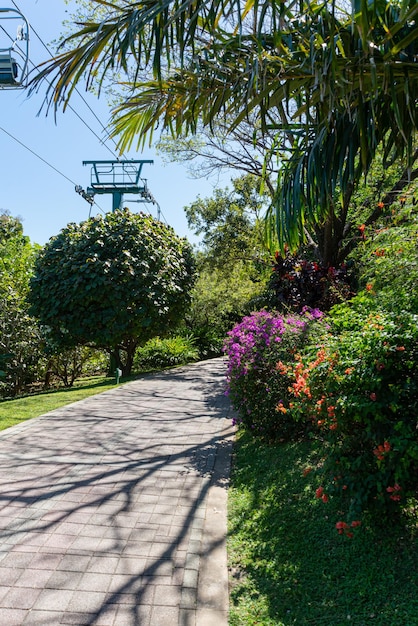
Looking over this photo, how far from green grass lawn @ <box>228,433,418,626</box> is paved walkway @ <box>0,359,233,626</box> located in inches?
7.2

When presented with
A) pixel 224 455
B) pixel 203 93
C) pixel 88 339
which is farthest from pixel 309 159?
pixel 88 339

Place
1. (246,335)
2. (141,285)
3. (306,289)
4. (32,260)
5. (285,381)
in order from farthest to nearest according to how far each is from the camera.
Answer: (32,260), (141,285), (306,289), (246,335), (285,381)

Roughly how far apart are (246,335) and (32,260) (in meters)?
10.0

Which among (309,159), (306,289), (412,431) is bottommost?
(412,431)

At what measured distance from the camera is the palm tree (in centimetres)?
293

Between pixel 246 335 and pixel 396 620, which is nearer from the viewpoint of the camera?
pixel 396 620

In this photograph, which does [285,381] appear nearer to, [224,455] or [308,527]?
[224,455]

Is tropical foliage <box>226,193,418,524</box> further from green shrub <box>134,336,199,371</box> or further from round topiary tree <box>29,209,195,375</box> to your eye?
green shrub <box>134,336,199,371</box>

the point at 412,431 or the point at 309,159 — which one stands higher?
the point at 309,159

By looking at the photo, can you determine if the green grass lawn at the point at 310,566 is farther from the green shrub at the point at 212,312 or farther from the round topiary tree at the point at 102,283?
the green shrub at the point at 212,312

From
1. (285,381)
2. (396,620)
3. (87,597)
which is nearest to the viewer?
(396,620)

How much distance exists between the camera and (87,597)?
281cm

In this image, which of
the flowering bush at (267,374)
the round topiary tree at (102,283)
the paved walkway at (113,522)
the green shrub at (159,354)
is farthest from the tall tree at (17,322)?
the flowering bush at (267,374)

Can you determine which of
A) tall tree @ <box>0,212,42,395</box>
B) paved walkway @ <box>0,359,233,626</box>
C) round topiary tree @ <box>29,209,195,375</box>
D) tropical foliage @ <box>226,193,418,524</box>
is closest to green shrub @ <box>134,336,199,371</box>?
tall tree @ <box>0,212,42,395</box>
